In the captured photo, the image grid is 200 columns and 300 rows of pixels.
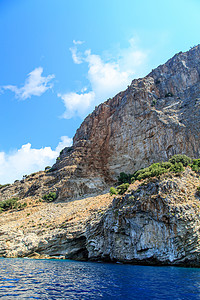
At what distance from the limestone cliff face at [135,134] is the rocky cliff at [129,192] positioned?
10.8 inches

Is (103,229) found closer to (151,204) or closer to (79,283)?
(151,204)

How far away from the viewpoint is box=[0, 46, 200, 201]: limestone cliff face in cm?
5572

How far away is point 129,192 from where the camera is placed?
32.9m

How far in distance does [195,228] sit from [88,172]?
45.6m

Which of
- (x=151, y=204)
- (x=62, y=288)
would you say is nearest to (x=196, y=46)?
(x=151, y=204)

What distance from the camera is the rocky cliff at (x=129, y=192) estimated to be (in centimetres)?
2655

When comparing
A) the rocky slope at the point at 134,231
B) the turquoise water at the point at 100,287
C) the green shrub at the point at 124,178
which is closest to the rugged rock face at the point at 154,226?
the rocky slope at the point at 134,231

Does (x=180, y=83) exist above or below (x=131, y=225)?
above

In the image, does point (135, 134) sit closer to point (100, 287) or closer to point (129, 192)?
point (129, 192)

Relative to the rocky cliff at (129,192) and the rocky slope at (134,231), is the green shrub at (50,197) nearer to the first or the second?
the rocky cliff at (129,192)

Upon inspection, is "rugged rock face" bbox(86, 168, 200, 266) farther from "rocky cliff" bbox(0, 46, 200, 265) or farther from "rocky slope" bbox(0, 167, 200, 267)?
"rocky cliff" bbox(0, 46, 200, 265)

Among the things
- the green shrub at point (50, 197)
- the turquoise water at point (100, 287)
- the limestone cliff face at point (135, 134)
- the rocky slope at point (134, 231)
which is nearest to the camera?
the turquoise water at point (100, 287)

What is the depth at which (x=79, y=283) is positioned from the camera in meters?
15.1

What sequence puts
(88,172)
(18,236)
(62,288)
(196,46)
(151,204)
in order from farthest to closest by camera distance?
1. (196,46)
2. (88,172)
3. (18,236)
4. (151,204)
5. (62,288)
